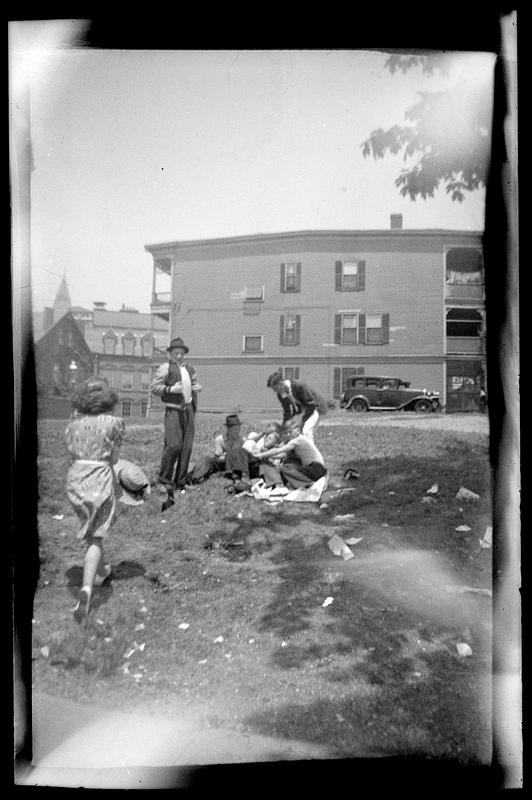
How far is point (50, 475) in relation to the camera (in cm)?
255

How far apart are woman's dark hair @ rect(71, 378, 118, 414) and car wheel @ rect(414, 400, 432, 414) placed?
4.90 feet

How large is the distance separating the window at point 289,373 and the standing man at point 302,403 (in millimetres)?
15

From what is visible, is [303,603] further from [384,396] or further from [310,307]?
[310,307]

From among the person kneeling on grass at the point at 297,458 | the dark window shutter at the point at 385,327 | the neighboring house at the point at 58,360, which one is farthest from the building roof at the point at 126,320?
the dark window shutter at the point at 385,327

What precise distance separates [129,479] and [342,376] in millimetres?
1169

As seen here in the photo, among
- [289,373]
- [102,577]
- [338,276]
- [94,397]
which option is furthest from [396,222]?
[102,577]

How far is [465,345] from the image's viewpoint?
262cm

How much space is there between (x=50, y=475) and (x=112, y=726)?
1157 mm

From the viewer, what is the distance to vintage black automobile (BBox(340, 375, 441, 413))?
8.67ft

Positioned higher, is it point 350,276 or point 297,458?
point 350,276

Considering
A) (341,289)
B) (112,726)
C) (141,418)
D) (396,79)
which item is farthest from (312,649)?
(396,79)

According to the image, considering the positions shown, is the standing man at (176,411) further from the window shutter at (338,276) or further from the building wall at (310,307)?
the window shutter at (338,276)

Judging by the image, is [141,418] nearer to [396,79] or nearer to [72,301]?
[72,301]

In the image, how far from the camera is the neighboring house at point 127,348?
2553 mm
